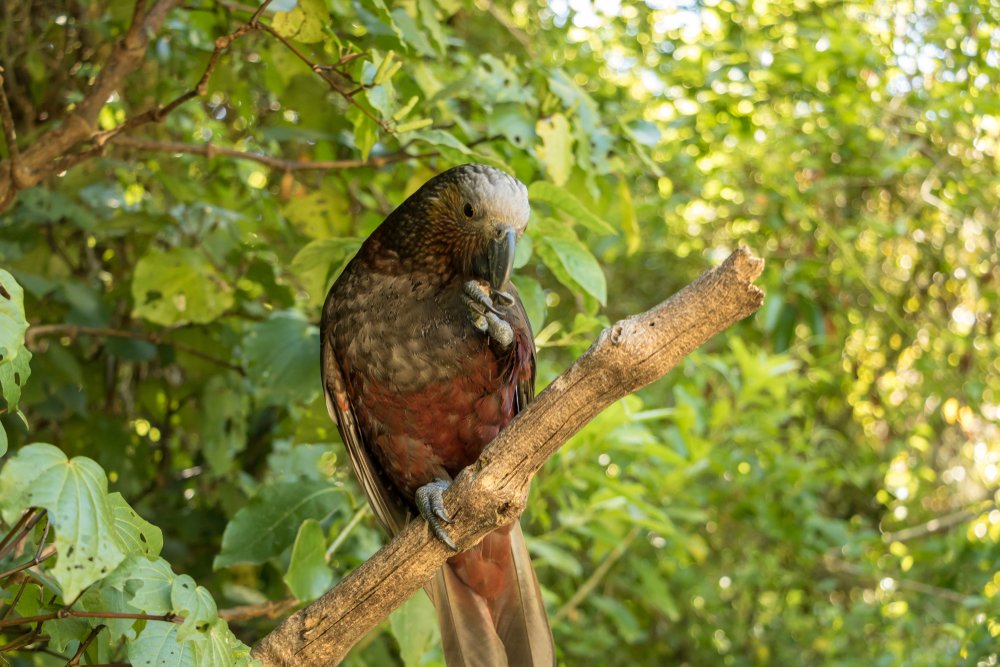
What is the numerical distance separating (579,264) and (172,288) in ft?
3.41

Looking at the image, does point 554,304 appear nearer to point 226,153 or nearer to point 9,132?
point 226,153

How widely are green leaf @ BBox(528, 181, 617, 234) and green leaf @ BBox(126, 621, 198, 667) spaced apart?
1.25 m

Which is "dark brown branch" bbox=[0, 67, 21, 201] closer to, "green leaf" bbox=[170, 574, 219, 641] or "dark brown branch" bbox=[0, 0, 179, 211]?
"dark brown branch" bbox=[0, 0, 179, 211]

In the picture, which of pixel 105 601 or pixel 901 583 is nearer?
pixel 105 601

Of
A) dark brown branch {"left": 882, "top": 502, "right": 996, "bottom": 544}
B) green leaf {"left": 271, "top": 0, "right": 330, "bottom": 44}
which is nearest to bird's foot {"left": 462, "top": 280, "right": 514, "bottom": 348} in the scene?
green leaf {"left": 271, "top": 0, "right": 330, "bottom": 44}

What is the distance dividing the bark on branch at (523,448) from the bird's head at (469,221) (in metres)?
0.55

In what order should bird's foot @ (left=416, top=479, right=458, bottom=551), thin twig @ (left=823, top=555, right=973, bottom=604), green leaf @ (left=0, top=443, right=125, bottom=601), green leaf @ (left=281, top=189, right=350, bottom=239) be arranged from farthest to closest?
1. thin twig @ (left=823, top=555, right=973, bottom=604)
2. green leaf @ (left=281, top=189, right=350, bottom=239)
3. bird's foot @ (left=416, top=479, right=458, bottom=551)
4. green leaf @ (left=0, top=443, right=125, bottom=601)

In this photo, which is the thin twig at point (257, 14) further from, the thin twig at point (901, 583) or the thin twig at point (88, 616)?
the thin twig at point (901, 583)

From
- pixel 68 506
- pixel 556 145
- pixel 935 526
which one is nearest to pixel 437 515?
pixel 68 506

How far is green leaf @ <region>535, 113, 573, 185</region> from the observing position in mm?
2207

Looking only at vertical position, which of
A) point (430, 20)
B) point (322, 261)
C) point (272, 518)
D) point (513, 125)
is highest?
point (430, 20)

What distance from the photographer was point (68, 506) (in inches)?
46.8

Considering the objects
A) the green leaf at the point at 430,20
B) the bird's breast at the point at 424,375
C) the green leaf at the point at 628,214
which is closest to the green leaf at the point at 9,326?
the bird's breast at the point at 424,375

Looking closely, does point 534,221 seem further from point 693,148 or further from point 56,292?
point 693,148
